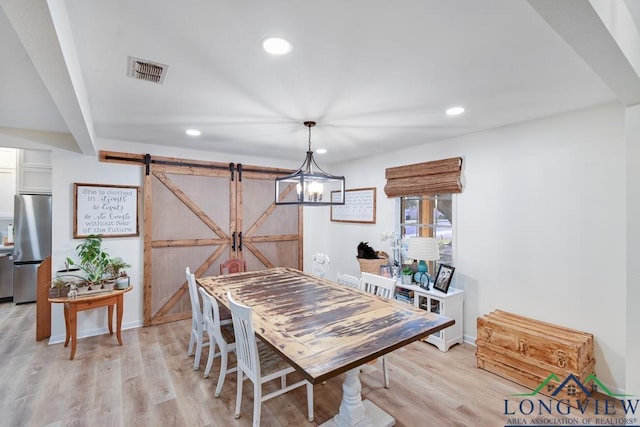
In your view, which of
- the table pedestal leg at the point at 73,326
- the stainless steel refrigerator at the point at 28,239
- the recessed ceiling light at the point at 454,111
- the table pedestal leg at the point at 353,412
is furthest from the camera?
the stainless steel refrigerator at the point at 28,239

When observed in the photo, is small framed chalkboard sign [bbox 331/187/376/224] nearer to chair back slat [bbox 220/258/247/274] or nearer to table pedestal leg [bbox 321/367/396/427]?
chair back slat [bbox 220/258/247/274]

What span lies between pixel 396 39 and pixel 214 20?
2.95 ft

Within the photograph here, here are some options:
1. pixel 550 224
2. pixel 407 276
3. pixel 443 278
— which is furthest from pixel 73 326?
pixel 550 224

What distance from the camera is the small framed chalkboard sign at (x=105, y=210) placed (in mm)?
3385

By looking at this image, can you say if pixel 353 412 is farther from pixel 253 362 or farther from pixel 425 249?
pixel 425 249

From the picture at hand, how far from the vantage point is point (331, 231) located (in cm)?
518

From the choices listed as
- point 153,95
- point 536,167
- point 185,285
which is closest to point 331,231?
point 185,285

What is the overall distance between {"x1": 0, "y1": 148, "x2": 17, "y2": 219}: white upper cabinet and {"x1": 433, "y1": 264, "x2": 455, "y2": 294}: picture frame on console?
20.8 ft

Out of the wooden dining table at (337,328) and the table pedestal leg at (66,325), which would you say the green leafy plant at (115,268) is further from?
the wooden dining table at (337,328)

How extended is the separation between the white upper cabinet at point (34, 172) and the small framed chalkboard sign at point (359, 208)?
4757mm

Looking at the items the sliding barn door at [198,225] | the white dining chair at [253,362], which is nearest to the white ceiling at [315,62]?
the sliding barn door at [198,225]

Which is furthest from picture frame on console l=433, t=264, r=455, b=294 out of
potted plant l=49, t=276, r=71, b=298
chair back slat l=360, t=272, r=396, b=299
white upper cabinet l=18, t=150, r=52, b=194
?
white upper cabinet l=18, t=150, r=52, b=194

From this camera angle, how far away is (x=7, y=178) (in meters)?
4.50

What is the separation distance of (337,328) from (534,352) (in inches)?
70.1
